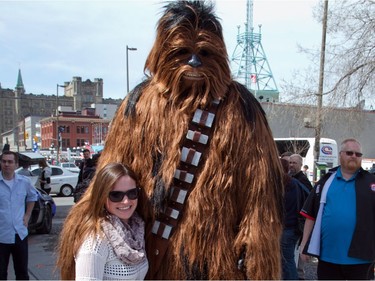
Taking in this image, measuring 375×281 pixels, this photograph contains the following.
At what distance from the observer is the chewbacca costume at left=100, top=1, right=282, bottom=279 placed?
1.73 m

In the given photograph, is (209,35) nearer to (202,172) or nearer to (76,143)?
(202,172)

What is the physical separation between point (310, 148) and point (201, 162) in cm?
1608

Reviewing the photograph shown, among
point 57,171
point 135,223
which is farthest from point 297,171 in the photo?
point 57,171

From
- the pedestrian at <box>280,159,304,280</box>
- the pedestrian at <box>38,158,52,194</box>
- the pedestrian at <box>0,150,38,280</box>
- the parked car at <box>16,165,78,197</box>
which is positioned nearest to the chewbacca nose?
the pedestrian at <box>280,159,304,280</box>

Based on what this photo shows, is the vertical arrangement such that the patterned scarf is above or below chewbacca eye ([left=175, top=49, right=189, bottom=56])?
below

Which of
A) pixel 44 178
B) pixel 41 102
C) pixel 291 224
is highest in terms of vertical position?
pixel 41 102

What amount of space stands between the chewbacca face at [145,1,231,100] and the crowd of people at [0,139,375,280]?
490mm

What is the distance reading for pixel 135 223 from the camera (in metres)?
1.70

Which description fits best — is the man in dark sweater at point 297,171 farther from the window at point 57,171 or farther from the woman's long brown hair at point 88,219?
the window at point 57,171

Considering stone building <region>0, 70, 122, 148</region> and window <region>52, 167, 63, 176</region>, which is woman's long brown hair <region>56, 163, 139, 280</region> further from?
stone building <region>0, 70, 122, 148</region>

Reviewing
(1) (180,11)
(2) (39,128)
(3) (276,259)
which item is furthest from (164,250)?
(2) (39,128)

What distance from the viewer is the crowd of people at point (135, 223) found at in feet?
5.01

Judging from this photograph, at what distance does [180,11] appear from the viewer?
182 cm

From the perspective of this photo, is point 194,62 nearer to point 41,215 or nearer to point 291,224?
point 291,224
